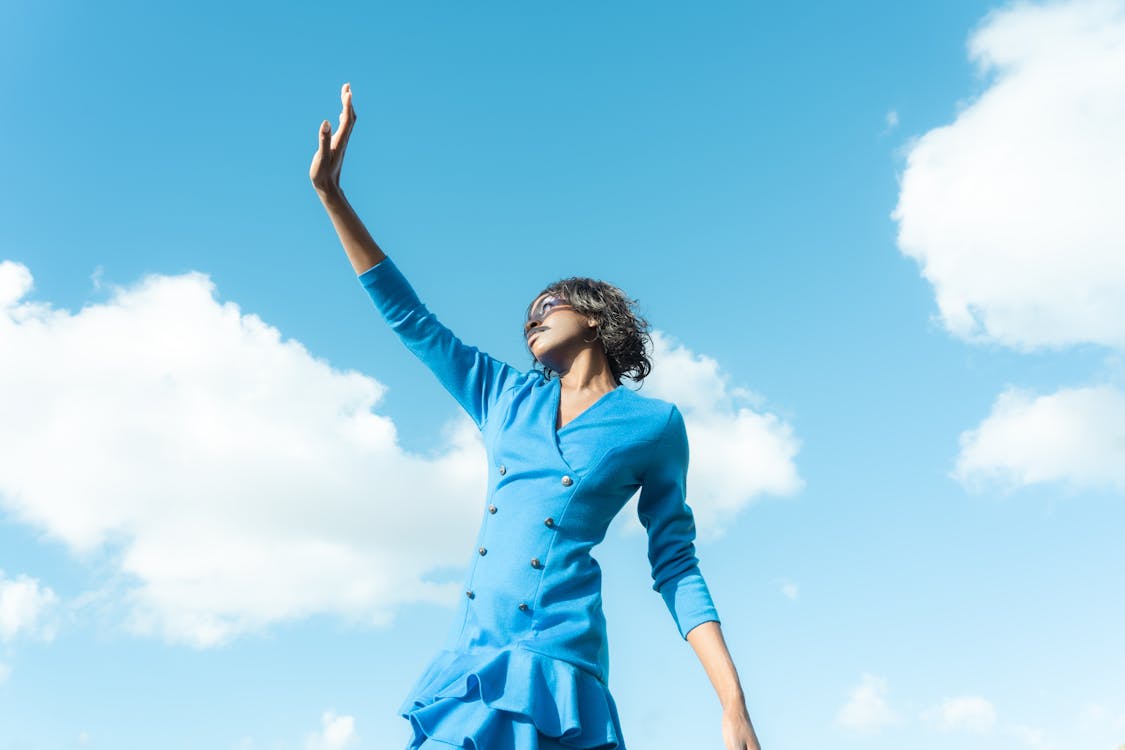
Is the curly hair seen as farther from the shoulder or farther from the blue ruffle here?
the blue ruffle

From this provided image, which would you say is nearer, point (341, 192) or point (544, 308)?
point (341, 192)

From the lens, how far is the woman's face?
14.9 feet

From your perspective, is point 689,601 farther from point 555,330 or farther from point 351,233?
point 351,233

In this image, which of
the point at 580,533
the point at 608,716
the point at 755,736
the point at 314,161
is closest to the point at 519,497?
the point at 580,533

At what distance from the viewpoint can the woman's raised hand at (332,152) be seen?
13.9 ft

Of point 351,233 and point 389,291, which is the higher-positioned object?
point 351,233

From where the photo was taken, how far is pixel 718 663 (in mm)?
3744

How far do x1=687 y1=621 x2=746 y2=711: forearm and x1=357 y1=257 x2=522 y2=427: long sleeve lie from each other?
1.37 metres

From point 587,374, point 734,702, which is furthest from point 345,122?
point 734,702

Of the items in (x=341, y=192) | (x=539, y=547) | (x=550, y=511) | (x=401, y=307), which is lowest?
(x=539, y=547)

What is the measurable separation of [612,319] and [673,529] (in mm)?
1061

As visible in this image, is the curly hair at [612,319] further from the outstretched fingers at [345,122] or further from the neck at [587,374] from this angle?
the outstretched fingers at [345,122]

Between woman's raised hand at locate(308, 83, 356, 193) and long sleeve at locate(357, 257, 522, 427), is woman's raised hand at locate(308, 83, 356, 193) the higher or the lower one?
the higher one

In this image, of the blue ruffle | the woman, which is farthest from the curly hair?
the blue ruffle
